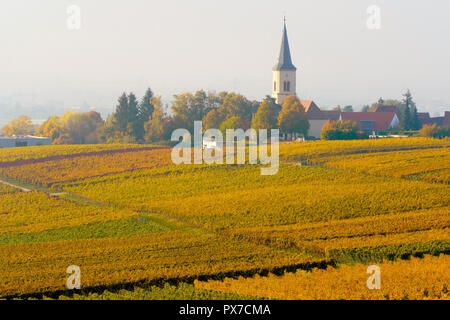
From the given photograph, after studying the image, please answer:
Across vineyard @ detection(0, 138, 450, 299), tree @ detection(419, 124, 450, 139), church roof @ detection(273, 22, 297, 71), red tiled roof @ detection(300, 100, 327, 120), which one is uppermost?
church roof @ detection(273, 22, 297, 71)

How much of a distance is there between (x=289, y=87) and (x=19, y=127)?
6456 cm

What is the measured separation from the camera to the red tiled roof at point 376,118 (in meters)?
118

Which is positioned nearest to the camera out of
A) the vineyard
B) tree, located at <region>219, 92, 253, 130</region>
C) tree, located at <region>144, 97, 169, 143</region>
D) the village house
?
the vineyard

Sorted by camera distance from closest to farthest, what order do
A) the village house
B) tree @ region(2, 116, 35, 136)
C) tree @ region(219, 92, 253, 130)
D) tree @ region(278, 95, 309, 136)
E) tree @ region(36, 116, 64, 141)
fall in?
tree @ region(278, 95, 309, 136) → tree @ region(219, 92, 253, 130) → the village house → tree @ region(36, 116, 64, 141) → tree @ region(2, 116, 35, 136)

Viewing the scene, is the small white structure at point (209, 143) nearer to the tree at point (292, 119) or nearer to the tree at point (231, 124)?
the tree at point (231, 124)

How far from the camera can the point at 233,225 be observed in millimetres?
41531

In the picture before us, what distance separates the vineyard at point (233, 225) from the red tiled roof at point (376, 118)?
134 feet

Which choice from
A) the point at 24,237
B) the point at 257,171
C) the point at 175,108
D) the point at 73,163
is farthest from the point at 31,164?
the point at 175,108

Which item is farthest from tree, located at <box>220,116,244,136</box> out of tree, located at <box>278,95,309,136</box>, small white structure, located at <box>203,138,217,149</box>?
tree, located at <box>278,95,309,136</box>

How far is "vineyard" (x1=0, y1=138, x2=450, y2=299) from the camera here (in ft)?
86.9

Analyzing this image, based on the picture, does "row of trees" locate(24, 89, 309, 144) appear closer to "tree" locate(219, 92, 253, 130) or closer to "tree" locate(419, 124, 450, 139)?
"tree" locate(219, 92, 253, 130)

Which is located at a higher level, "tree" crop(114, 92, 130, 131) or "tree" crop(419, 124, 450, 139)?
"tree" crop(114, 92, 130, 131)

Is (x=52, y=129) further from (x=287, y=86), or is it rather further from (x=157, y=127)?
(x=287, y=86)
